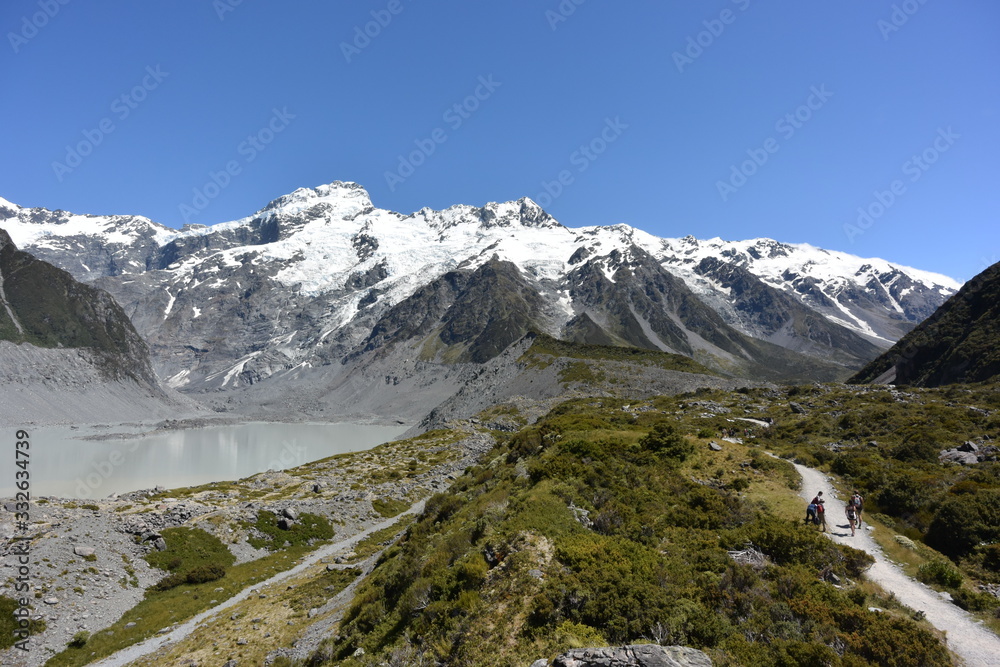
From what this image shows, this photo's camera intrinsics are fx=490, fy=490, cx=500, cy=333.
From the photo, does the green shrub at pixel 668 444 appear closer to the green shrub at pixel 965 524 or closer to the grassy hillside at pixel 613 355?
the green shrub at pixel 965 524

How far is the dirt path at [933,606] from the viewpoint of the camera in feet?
36.4

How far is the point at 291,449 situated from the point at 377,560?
130m

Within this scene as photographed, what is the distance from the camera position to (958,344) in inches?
3841

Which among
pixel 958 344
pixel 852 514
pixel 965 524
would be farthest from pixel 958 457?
pixel 958 344

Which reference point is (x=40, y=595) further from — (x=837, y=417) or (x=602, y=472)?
(x=837, y=417)

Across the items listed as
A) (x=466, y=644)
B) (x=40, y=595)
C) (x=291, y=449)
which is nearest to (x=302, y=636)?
(x=466, y=644)

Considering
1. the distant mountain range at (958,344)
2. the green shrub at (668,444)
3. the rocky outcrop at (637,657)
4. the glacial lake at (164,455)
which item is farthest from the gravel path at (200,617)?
the distant mountain range at (958,344)

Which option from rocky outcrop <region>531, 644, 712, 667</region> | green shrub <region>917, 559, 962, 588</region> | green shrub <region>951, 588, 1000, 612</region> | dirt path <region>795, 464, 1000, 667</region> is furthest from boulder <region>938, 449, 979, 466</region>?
rocky outcrop <region>531, 644, 712, 667</region>

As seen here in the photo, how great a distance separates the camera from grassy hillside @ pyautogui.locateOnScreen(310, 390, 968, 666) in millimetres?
11039

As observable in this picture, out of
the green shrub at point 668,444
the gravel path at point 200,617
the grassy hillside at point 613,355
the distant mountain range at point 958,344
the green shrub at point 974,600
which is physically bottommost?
the gravel path at point 200,617

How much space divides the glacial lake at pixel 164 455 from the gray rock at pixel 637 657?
83.7 metres

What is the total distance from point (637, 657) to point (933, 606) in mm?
9602

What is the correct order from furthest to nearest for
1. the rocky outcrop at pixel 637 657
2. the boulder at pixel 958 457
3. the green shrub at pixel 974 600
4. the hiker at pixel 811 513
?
the boulder at pixel 958 457
the hiker at pixel 811 513
the green shrub at pixel 974 600
the rocky outcrop at pixel 637 657

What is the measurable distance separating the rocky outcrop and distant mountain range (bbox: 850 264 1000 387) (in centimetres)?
10142
